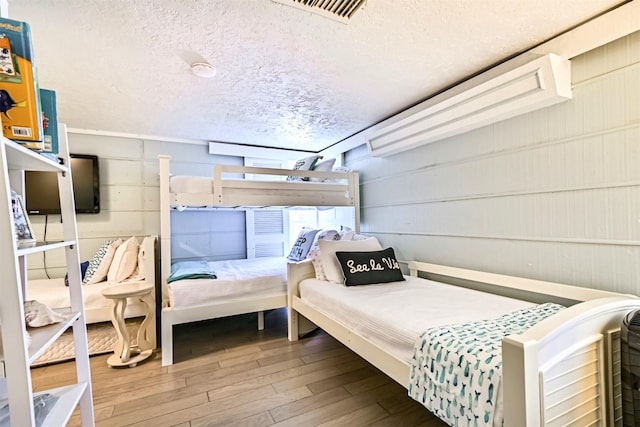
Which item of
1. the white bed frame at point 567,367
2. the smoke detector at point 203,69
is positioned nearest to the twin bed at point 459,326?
the white bed frame at point 567,367

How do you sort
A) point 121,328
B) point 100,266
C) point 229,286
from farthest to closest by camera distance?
point 100,266
point 229,286
point 121,328

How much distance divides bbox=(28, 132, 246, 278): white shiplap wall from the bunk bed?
3.12ft

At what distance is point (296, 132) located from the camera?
3299mm

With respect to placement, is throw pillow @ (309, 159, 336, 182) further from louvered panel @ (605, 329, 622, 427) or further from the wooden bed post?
louvered panel @ (605, 329, 622, 427)

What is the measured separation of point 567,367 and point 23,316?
1.67 metres

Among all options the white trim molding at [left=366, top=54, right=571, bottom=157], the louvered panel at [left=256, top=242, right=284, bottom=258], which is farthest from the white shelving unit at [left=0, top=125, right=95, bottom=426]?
the louvered panel at [left=256, top=242, right=284, bottom=258]

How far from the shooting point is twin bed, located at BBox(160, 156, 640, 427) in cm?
92

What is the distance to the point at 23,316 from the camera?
0.77 meters

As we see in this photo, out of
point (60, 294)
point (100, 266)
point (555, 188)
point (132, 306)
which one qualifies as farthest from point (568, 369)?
point (100, 266)

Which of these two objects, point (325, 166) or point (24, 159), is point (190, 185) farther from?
point (24, 159)

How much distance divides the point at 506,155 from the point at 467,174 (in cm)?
30

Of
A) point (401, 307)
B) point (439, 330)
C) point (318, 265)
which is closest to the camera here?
point (439, 330)

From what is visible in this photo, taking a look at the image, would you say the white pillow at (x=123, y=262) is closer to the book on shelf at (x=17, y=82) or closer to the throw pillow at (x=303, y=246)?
the throw pillow at (x=303, y=246)

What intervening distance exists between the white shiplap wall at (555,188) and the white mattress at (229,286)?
4.62 ft
